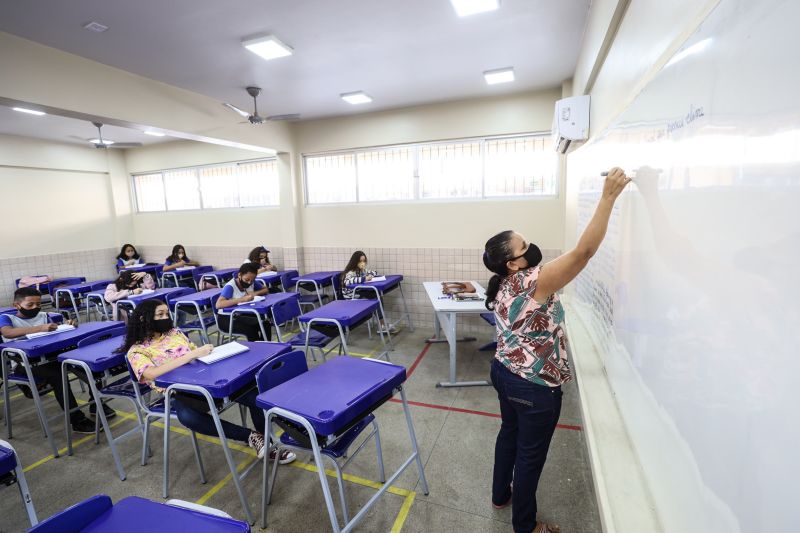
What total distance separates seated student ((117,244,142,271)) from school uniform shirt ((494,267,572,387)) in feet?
29.2

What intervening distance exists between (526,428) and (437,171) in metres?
4.36

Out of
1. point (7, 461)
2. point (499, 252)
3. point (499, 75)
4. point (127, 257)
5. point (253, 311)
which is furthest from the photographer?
point (127, 257)

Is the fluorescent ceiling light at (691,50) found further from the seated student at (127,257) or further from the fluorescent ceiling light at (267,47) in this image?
the seated student at (127,257)

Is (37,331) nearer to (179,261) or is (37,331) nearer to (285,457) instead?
(285,457)

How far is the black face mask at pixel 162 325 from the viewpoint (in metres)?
2.52

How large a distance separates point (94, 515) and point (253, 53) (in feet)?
11.8

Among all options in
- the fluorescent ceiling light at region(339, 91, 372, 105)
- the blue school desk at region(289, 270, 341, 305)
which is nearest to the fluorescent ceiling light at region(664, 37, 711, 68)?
the fluorescent ceiling light at region(339, 91, 372, 105)

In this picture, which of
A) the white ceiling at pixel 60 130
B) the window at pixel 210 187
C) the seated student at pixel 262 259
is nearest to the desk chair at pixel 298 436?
the seated student at pixel 262 259

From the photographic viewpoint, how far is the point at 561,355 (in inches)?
66.1

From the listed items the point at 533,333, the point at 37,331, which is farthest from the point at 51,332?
the point at 533,333

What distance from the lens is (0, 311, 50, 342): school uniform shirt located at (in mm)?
3383

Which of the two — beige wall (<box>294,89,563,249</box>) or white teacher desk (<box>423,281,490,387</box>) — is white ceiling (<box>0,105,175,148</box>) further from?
white teacher desk (<box>423,281,490,387</box>)

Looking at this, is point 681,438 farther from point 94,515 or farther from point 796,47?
point 94,515

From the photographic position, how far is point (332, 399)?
1770 millimetres
